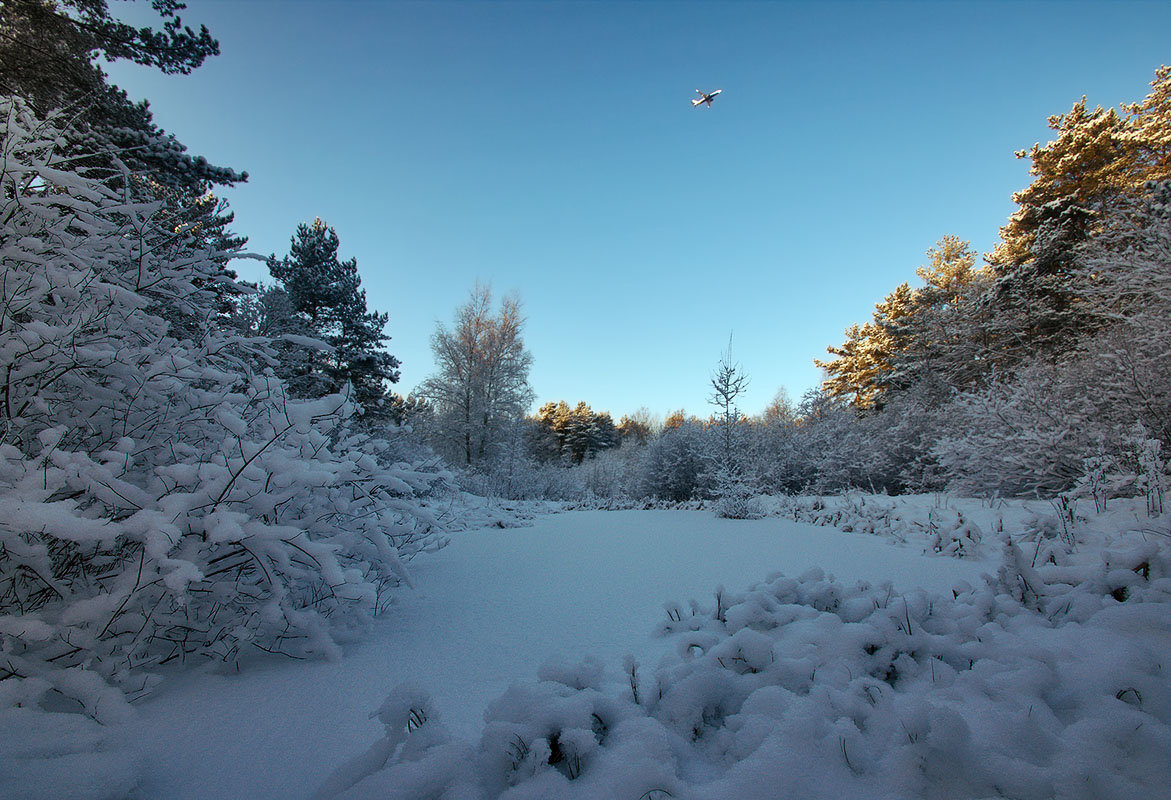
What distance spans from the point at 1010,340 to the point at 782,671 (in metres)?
16.5

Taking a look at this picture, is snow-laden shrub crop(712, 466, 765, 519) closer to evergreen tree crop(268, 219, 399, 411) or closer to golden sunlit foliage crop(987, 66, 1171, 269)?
evergreen tree crop(268, 219, 399, 411)

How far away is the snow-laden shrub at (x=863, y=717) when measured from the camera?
2.70ft

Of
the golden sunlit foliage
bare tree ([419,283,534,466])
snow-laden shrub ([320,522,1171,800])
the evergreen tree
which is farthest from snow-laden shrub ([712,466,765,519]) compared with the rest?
the golden sunlit foliage

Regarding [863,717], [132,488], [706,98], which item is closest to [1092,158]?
[706,98]

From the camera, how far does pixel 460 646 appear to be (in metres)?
1.66

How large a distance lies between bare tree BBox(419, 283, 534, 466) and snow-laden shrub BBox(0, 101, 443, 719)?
1434 cm

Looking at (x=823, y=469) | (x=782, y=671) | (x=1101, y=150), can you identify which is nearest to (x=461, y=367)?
(x=823, y=469)

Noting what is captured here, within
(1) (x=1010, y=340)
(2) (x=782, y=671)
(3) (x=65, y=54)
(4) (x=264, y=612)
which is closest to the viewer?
(2) (x=782, y=671)

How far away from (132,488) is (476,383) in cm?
1589

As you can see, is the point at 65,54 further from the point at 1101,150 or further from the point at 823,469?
the point at 1101,150

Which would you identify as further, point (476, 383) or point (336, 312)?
point (476, 383)

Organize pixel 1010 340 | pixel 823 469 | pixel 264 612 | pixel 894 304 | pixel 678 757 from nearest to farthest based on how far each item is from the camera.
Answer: pixel 678 757, pixel 264 612, pixel 823 469, pixel 1010 340, pixel 894 304

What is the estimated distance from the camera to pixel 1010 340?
12.4m

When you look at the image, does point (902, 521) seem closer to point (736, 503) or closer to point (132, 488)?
point (736, 503)
